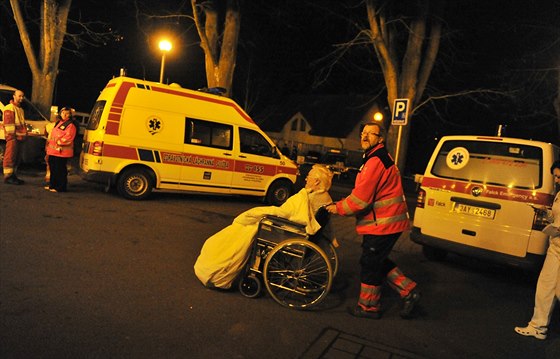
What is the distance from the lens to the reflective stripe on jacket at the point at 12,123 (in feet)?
31.6

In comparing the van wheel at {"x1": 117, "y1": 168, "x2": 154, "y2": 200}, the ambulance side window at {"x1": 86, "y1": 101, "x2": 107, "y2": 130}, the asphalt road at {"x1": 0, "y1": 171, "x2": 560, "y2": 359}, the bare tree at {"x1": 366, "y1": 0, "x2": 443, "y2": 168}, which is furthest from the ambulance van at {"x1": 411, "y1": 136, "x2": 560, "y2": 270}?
the bare tree at {"x1": 366, "y1": 0, "x2": 443, "y2": 168}

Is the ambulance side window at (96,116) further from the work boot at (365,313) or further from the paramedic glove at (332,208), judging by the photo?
the work boot at (365,313)

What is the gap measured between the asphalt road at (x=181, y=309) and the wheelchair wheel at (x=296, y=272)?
165mm

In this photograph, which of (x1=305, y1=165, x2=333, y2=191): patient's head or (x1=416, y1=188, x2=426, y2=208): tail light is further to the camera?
(x1=416, y1=188, x2=426, y2=208): tail light

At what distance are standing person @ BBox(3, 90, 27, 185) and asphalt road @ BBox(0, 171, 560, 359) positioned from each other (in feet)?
9.55

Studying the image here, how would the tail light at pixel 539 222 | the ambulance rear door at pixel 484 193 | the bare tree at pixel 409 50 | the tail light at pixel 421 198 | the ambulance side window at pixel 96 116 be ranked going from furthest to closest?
1. the bare tree at pixel 409 50
2. the ambulance side window at pixel 96 116
3. the tail light at pixel 421 198
4. the ambulance rear door at pixel 484 193
5. the tail light at pixel 539 222

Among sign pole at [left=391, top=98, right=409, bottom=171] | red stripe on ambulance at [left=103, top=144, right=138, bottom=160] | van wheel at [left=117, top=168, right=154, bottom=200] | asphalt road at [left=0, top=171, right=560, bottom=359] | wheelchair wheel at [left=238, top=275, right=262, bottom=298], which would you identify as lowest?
asphalt road at [left=0, top=171, right=560, bottom=359]

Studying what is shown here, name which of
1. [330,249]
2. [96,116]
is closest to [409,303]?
[330,249]

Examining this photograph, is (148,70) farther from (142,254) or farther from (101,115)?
(142,254)

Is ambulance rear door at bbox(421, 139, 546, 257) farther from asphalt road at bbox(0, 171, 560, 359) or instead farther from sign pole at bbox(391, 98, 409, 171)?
sign pole at bbox(391, 98, 409, 171)

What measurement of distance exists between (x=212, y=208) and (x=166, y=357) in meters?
6.53

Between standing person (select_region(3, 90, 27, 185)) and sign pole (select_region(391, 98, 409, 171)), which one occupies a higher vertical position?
sign pole (select_region(391, 98, 409, 171))

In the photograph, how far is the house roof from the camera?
4701 centimetres

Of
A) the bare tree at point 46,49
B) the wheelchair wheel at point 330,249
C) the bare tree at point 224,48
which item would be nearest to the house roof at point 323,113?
the bare tree at point 224,48
